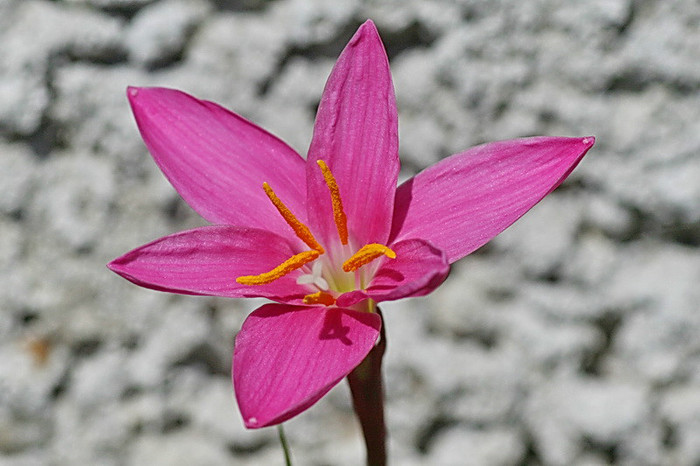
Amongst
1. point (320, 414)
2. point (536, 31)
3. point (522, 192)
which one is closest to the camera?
point (522, 192)

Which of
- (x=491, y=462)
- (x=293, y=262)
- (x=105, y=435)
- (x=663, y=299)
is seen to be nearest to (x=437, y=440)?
(x=491, y=462)

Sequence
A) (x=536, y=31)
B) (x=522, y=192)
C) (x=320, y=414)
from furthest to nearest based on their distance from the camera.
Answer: (x=320, y=414)
(x=536, y=31)
(x=522, y=192)

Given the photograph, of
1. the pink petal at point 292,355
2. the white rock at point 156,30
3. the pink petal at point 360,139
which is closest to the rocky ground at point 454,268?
the white rock at point 156,30

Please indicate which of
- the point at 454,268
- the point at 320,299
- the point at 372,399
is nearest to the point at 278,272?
the point at 320,299

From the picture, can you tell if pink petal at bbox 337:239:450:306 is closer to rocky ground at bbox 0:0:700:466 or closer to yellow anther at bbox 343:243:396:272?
yellow anther at bbox 343:243:396:272

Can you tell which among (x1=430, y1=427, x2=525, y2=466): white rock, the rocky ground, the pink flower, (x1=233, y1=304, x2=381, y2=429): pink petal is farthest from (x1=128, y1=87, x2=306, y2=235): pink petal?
(x1=430, y1=427, x2=525, y2=466): white rock

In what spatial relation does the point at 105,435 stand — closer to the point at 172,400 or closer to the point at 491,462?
the point at 172,400
